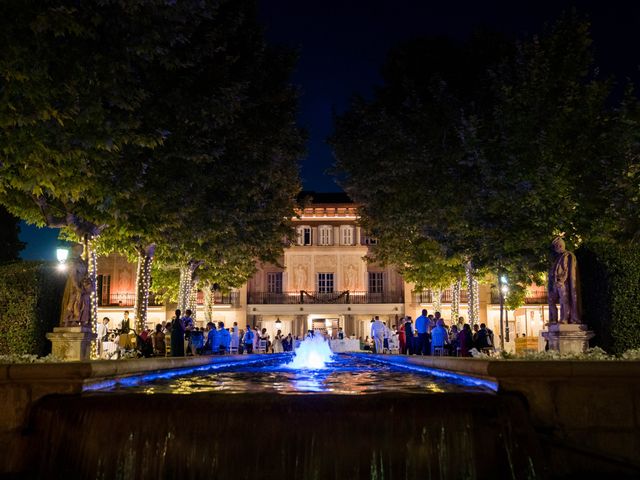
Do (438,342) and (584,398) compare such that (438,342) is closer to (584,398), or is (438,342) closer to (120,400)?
(584,398)

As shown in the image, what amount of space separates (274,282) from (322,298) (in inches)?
166

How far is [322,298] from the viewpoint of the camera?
48.2 metres

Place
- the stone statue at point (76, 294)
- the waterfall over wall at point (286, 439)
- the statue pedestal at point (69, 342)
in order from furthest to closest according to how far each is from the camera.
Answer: the stone statue at point (76, 294) < the statue pedestal at point (69, 342) < the waterfall over wall at point (286, 439)

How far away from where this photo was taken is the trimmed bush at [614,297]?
11.7m

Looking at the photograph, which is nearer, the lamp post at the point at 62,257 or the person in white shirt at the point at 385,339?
the lamp post at the point at 62,257

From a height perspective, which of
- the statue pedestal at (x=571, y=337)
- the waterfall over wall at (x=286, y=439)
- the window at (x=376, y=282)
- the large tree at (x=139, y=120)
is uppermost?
the large tree at (x=139, y=120)

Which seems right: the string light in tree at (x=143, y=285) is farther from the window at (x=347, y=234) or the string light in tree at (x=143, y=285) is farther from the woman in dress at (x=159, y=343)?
the window at (x=347, y=234)

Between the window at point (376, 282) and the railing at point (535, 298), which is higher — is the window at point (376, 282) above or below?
above

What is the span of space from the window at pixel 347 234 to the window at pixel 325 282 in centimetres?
294

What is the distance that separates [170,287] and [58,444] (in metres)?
27.8

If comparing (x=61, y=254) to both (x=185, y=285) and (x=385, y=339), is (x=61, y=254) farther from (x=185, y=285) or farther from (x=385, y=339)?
(x=385, y=339)

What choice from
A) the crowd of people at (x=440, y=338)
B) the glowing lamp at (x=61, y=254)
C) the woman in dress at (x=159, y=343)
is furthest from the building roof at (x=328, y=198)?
the glowing lamp at (x=61, y=254)

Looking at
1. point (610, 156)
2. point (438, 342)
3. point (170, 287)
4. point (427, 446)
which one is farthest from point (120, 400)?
point (170, 287)

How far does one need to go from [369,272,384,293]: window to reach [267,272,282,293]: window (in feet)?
24.1
